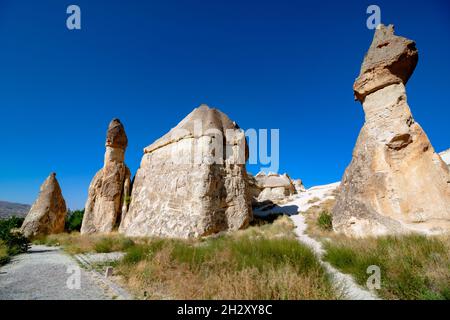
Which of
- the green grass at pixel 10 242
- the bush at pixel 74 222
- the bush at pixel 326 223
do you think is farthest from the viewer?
the bush at pixel 74 222

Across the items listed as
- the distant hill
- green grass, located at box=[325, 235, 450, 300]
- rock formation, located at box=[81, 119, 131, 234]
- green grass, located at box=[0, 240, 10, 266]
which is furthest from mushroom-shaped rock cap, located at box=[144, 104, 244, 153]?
the distant hill

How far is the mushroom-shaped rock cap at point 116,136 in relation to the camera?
17938mm

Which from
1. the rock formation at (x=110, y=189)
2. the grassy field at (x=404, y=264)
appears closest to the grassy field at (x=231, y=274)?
the grassy field at (x=404, y=264)

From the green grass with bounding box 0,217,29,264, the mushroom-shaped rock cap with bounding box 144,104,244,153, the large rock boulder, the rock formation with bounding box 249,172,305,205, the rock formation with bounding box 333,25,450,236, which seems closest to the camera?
the rock formation with bounding box 333,25,450,236

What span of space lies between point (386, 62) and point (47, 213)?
21.5 meters

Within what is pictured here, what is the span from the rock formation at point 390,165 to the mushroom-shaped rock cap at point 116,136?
16492mm

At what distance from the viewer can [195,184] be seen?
12.6 m

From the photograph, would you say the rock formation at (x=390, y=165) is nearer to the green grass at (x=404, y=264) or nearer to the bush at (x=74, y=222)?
the green grass at (x=404, y=264)

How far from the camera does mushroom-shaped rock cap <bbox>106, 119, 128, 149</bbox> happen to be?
17.9m

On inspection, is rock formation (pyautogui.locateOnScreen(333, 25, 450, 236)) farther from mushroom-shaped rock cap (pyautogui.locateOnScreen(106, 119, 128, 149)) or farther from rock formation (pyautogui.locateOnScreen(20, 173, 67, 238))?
rock formation (pyautogui.locateOnScreen(20, 173, 67, 238))

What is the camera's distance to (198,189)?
12.3 m

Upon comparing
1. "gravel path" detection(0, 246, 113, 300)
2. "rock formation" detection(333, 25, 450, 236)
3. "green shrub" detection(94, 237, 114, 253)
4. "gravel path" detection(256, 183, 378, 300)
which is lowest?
"gravel path" detection(0, 246, 113, 300)
